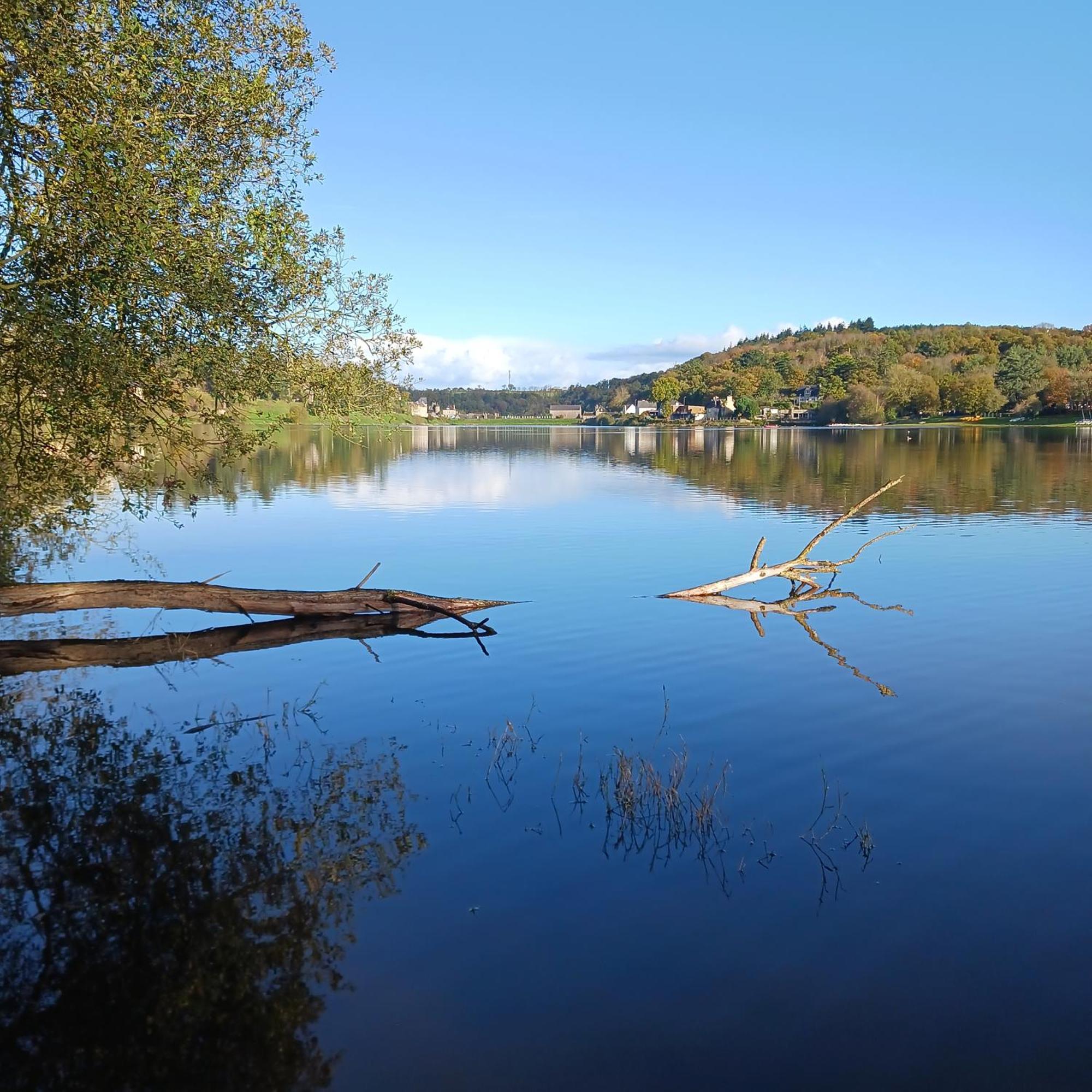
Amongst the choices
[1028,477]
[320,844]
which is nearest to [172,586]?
[320,844]

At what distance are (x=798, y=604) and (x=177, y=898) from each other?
55.8 ft

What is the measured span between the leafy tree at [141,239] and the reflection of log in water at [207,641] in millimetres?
2744

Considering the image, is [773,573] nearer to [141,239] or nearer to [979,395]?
[141,239]

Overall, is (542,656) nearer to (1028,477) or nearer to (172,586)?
(172,586)

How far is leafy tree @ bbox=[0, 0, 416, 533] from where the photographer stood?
14.0 m

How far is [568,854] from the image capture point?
9562 mm

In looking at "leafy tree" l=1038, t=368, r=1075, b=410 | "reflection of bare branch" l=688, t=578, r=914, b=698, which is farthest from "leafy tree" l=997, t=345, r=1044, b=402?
"reflection of bare branch" l=688, t=578, r=914, b=698

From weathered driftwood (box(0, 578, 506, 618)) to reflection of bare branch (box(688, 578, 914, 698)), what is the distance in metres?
5.74

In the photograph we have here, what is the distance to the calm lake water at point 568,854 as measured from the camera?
6691 millimetres

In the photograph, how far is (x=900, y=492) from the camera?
158 ft

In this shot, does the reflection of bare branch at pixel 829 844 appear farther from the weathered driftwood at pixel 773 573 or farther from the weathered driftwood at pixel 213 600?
the weathered driftwood at pixel 773 573

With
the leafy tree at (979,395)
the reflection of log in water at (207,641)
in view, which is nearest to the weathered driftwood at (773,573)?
the reflection of log in water at (207,641)

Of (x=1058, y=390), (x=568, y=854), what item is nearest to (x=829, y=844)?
(x=568, y=854)

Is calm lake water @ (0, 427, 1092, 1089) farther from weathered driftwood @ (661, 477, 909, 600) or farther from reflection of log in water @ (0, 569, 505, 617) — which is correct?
weathered driftwood @ (661, 477, 909, 600)
